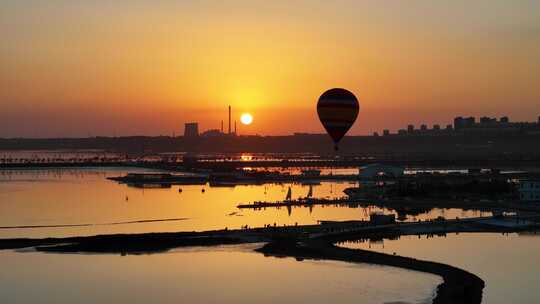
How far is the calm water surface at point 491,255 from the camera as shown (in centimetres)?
1808

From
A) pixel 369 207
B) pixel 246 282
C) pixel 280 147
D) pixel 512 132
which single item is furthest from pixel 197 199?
pixel 280 147

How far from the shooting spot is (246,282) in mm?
18906

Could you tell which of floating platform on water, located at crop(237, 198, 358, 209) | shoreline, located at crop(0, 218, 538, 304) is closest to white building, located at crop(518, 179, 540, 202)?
floating platform on water, located at crop(237, 198, 358, 209)

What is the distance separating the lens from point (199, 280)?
1916 centimetres

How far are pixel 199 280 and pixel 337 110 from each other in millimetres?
8960

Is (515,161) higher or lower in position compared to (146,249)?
higher

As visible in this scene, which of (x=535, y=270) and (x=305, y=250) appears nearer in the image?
(x=535, y=270)

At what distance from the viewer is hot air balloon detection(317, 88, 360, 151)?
2638 cm

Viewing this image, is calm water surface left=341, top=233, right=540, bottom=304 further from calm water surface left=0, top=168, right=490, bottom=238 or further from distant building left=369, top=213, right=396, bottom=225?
calm water surface left=0, top=168, right=490, bottom=238

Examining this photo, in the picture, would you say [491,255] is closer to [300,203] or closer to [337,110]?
[337,110]

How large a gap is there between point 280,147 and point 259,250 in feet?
390

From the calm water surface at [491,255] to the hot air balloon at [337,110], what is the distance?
3.82 metres

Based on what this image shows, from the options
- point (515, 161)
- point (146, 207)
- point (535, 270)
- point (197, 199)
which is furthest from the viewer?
point (515, 161)

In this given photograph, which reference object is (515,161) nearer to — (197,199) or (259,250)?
(197,199)
